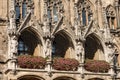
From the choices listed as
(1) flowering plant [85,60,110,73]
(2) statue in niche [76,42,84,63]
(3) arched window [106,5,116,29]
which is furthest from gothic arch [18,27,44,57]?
(3) arched window [106,5,116,29]

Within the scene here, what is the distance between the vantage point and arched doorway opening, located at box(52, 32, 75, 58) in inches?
1228

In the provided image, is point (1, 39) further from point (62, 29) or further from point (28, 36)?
point (62, 29)

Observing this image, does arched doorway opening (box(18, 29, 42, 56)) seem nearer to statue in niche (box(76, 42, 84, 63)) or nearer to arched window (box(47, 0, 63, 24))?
arched window (box(47, 0, 63, 24))

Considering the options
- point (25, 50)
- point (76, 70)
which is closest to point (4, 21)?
point (25, 50)

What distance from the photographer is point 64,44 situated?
104 feet

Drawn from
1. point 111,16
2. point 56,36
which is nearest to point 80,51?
point 56,36

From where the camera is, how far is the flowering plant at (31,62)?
90.5 feet

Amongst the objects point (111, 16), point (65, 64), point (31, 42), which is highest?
point (111, 16)

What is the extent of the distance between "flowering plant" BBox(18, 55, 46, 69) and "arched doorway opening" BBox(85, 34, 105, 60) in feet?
18.3

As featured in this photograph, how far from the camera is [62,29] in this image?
3075 centimetres

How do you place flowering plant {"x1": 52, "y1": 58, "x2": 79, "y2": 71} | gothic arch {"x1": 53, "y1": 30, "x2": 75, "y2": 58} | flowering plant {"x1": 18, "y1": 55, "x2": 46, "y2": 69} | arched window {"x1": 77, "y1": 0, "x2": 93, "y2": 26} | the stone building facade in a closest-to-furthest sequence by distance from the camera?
1. flowering plant {"x1": 18, "y1": 55, "x2": 46, "y2": 69}
2. the stone building facade
3. flowering plant {"x1": 52, "y1": 58, "x2": 79, "y2": 71}
4. gothic arch {"x1": 53, "y1": 30, "x2": 75, "y2": 58}
5. arched window {"x1": 77, "y1": 0, "x2": 93, "y2": 26}

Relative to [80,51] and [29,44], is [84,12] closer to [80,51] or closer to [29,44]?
[80,51]

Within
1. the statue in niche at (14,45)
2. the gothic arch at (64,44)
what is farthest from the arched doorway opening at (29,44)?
the statue in niche at (14,45)

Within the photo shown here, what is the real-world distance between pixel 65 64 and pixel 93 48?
4.75 metres
